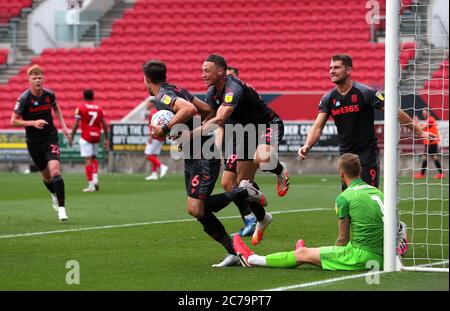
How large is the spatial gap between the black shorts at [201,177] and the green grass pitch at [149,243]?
71 cm

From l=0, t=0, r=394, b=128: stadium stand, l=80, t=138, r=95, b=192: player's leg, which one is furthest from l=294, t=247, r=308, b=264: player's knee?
l=0, t=0, r=394, b=128: stadium stand

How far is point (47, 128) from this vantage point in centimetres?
1462

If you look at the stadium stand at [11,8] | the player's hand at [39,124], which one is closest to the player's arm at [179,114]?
the player's hand at [39,124]

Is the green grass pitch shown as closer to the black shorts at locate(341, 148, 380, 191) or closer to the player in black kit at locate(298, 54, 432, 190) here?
the black shorts at locate(341, 148, 380, 191)

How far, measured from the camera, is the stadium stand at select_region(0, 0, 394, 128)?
105 feet

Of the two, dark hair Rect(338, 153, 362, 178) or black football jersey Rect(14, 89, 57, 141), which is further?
black football jersey Rect(14, 89, 57, 141)

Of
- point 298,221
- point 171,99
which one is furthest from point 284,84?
point 171,99

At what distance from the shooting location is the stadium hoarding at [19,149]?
100ft

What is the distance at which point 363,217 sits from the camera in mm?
9180

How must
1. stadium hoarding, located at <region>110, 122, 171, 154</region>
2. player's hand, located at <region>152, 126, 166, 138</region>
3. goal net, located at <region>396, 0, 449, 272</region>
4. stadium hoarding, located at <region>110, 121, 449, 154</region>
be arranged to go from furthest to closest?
1. stadium hoarding, located at <region>110, 122, 171, 154</region>
2. stadium hoarding, located at <region>110, 121, 449, 154</region>
3. goal net, located at <region>396, 0, 449, 272</region>
4. player's hand, located at <region>152, 126, 166, 138</region>

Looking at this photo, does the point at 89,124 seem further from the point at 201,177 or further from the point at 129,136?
the point at 201,177

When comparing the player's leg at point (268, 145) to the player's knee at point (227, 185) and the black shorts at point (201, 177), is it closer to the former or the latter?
the player's knee at point (227, 185)

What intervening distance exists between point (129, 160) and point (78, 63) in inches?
236

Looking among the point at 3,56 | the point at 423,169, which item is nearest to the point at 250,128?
the point at 423,169
